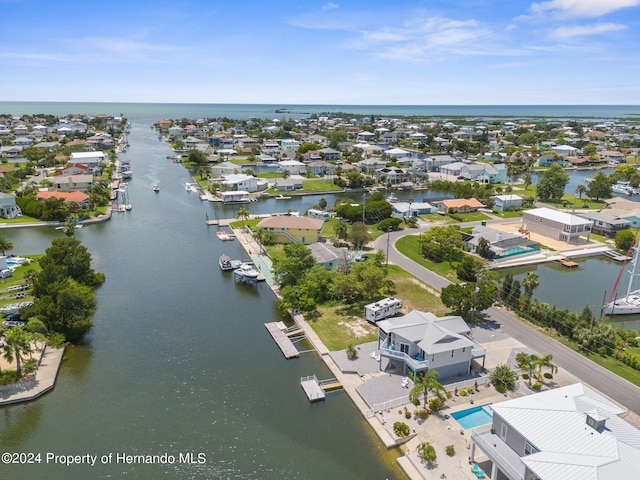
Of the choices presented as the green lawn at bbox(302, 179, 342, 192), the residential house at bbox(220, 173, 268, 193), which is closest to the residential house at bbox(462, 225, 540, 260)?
the green lawn at bbox(302, 179, 342, 192)

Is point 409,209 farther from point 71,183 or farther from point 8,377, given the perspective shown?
point 71,183

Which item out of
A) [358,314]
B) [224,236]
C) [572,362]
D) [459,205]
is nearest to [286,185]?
[224,236]

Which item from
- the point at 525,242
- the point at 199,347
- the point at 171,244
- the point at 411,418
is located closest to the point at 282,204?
the point at 171,244

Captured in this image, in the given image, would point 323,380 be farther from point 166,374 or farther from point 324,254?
point 324,254

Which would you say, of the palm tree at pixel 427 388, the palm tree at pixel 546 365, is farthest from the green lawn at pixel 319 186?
the palm tree at pixel 427 388

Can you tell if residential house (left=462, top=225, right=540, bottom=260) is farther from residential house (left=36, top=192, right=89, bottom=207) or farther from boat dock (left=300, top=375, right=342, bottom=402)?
residential house (left=36, top=192, right=89, bottom=207)
